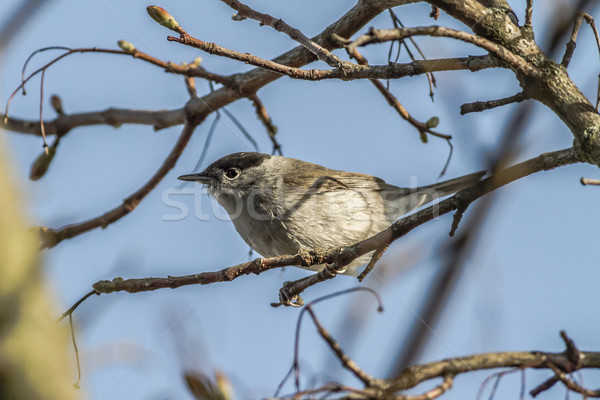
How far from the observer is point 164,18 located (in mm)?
3211

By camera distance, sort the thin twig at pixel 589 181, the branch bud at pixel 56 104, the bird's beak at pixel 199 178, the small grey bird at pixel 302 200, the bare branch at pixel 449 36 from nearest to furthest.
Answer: the bare branch at pixel 449 36
the thin twig at pixel 589 181
the branch bud at pixel 56 104
the small grey bird at pixel 302 200
the bird's beak at pixel 199 178

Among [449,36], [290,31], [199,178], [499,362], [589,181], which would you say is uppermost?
[290,31]

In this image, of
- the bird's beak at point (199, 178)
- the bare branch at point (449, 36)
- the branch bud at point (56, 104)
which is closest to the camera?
the bare branch at point (449, 36)

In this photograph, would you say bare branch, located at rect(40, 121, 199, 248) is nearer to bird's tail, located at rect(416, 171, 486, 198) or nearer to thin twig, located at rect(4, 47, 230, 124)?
thin twig, located at rect(4, 47, 230, 124)

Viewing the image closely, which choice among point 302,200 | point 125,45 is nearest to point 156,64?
point 125,45

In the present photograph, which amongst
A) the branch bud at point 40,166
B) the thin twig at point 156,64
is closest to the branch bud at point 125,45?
the thin twig at point 156,64

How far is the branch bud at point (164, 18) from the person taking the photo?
126 inches

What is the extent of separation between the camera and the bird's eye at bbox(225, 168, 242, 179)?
6.33 m

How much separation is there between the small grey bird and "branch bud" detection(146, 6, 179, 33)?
2.53m

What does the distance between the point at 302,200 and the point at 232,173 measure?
104 centimetres

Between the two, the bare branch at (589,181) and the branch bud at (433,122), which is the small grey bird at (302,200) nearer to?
the branch bud at (433,122)

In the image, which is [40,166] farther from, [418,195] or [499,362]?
[418,195]

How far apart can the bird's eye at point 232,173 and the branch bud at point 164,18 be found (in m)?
3.15

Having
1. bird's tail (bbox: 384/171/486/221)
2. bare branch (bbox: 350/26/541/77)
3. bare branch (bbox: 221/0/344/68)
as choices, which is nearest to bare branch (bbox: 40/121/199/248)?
bare branch (bbox: 221/0/344/68)
